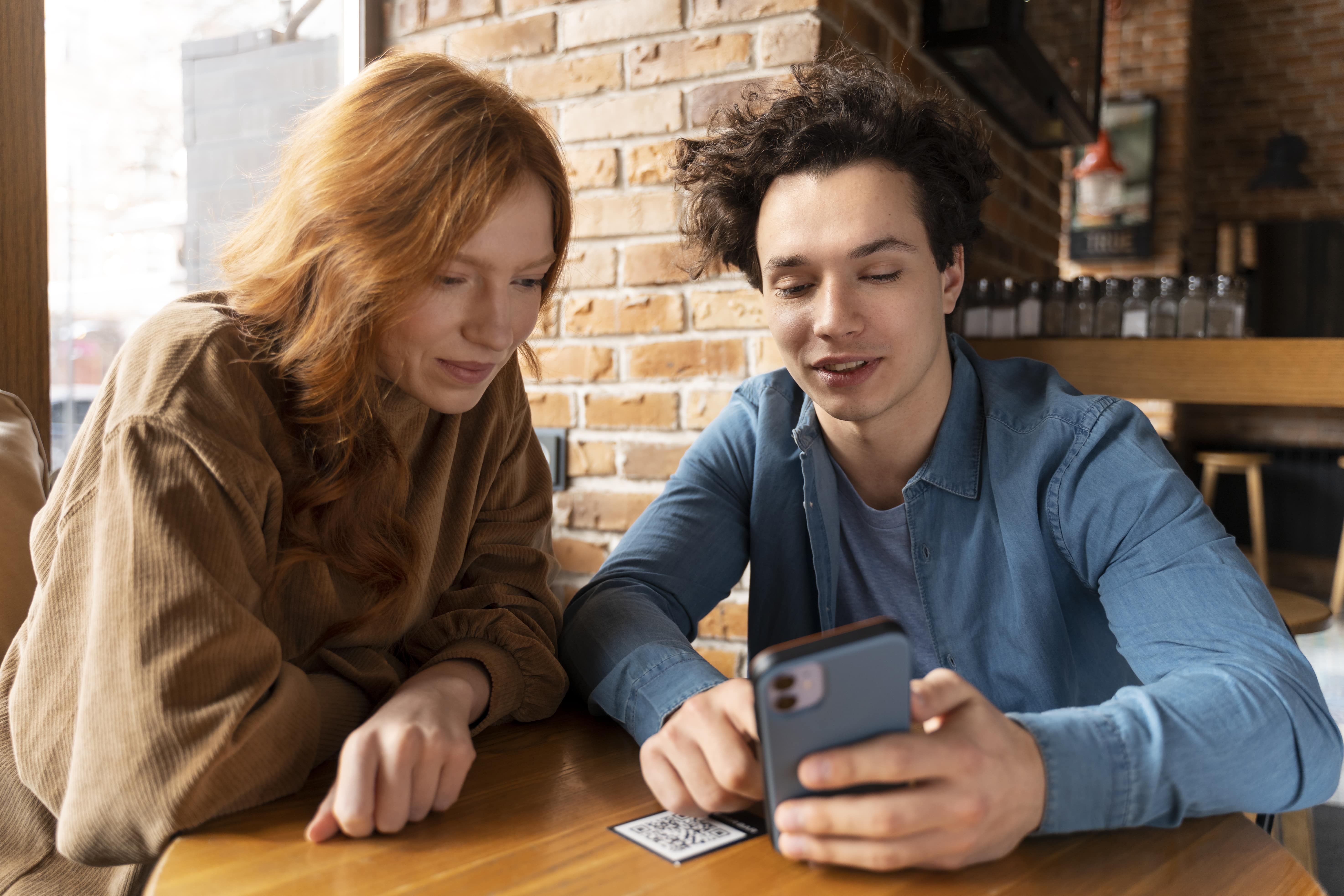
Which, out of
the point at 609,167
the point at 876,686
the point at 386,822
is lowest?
the point at 386,822

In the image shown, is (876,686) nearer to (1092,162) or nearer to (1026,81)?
(1026,81)

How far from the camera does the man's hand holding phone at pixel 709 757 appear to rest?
73 centimetres

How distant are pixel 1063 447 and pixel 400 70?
827 millimetres

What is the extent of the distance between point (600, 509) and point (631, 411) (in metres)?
0.21

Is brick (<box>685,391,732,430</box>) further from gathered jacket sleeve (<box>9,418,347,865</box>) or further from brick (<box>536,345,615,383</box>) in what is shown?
gathered jacket sleeve (<box>9,418,347,865</box>)

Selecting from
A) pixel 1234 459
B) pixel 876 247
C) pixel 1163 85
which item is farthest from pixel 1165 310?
pixel 1163 85

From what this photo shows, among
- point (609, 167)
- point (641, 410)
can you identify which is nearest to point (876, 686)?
point (641, 410)

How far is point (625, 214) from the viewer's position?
1867mm

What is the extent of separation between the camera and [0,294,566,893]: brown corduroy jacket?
27.7 inches

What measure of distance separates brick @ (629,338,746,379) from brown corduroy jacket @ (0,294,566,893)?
2.77 ft

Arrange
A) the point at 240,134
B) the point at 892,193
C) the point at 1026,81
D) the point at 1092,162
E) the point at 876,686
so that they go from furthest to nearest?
1. the point at 1092,162
2. the point at 1026,81
3. the point at 240,134
4. the point at 892,193
5. the point at 876,686

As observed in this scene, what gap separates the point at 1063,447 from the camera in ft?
3.61

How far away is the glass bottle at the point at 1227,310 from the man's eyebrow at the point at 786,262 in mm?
1812

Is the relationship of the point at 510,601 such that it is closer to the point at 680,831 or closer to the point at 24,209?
the point at 680,831
